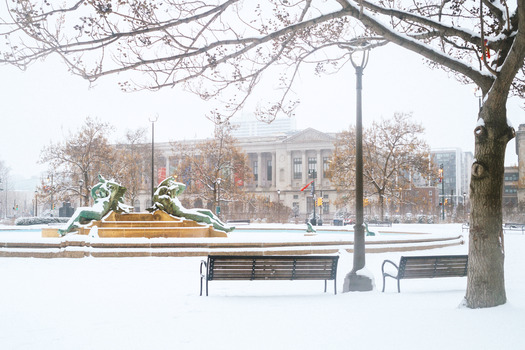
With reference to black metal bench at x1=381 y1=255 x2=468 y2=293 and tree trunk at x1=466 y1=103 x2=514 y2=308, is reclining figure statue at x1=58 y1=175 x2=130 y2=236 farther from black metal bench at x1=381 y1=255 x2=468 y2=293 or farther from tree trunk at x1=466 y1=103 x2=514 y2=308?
tree trunk at x1=466 y1=103 x2=514 y2=308

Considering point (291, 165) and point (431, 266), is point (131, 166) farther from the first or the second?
point (431, 266)

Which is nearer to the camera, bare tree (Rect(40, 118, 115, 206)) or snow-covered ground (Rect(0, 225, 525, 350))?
snow-covered ground (Rect(0, 225, 525, 350))

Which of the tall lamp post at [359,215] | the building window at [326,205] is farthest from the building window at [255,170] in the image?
the tall lamp post at [359,215]

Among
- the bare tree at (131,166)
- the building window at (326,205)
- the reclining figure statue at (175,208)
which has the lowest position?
the building window at (326,205)

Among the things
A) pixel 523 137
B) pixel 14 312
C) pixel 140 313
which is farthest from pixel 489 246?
pixel 523 137

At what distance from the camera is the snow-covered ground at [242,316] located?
6.05 meters

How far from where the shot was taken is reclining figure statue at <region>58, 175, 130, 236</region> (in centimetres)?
1873

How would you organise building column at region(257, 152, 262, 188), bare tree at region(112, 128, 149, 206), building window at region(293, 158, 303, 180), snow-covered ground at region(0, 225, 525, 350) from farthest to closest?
building column at region(257, 152, 262, 188) < building window at region(293, 158, 303, 180) < bare tree at region(112, 128, 149, 206) < snow-covered ground at region(0, 225, 525, 350)

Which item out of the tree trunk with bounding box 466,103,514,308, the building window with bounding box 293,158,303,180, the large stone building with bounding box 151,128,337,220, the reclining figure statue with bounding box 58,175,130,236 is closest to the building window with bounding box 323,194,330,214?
the large stone building with bounding box 151,128,337,220

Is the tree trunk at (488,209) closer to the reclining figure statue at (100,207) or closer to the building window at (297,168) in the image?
the reclining figure statue at (100,207)

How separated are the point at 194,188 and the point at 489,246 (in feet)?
169

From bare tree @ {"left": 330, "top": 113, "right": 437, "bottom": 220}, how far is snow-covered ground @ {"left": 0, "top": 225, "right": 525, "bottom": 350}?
34.3m

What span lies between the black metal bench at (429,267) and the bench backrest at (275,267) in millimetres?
1170

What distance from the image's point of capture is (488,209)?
7.38 metres
